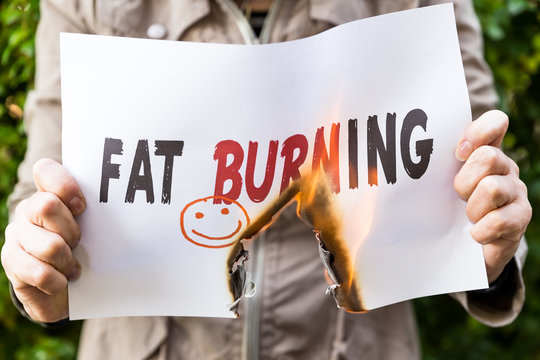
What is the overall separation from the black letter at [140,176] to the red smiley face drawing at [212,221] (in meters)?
0.06

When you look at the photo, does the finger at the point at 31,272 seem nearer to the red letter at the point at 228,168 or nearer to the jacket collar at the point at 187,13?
the red letter at the point at 228,168

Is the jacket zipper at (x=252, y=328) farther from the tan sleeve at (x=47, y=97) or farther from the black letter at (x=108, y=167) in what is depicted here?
the tan sleeve at (x=47, y=97)

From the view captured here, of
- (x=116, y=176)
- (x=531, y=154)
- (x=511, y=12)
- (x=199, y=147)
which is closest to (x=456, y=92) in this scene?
(x=199, y=147)

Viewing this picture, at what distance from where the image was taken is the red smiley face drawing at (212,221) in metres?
0.76

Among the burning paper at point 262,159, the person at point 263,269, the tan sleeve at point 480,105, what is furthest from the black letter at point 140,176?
the tan sleeve at point 480,105

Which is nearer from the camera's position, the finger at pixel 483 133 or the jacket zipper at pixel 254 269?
the finger at pixel 483 133

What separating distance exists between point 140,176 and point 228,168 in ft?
0.39

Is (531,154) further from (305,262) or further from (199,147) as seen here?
(199,147)

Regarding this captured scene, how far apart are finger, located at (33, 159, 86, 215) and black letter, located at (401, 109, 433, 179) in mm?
434

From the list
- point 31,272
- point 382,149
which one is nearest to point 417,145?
point 382,149

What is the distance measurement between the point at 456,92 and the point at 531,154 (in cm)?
90

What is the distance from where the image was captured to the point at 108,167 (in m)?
0.75

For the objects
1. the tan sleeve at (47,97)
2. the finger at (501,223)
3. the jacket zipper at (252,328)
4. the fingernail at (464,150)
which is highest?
the tan sleeve at (47,97)

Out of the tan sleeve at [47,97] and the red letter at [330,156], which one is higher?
the tan sleeve at [47,97]
